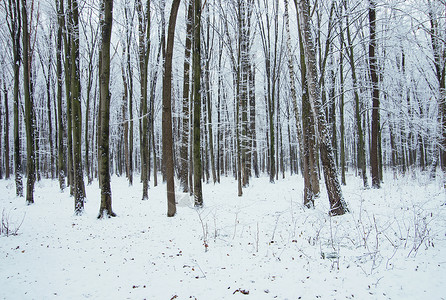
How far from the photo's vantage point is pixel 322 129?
6426mm

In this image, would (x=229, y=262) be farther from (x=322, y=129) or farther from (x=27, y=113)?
(x=27, y=113)

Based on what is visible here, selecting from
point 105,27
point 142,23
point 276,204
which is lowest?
point 276,204

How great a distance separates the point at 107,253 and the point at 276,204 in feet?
19.3

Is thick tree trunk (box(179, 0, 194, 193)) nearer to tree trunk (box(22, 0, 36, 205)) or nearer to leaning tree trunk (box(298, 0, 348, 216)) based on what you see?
leaning tree trunk (box(298, 0, 348, 216))

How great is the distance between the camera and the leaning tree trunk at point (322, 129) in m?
6.10

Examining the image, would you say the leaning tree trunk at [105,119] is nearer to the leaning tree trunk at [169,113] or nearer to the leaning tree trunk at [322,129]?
the leaning tree trunk at [169,113]

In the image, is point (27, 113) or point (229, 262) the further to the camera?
point (27, 113)

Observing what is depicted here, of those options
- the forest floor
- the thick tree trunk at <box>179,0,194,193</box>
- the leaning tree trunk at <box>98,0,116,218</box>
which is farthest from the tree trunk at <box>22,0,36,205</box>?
the thick tree trunk at <box>179,0,194,193</box>

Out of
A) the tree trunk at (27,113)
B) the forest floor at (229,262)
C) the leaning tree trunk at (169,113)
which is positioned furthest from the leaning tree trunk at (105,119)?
the tree trunk at (27,113)

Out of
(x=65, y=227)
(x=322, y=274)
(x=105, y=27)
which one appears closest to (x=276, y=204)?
(x=322, y=274)

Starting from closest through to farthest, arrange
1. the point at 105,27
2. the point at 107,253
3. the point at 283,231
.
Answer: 1. the point at 107,253
2. the point at 283,231
3. the point at 105,27

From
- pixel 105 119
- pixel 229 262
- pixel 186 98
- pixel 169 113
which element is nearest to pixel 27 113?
pixel 105 119

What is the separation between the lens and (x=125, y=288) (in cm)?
321

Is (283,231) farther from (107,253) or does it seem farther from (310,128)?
(310,128)
